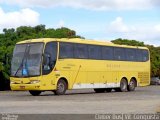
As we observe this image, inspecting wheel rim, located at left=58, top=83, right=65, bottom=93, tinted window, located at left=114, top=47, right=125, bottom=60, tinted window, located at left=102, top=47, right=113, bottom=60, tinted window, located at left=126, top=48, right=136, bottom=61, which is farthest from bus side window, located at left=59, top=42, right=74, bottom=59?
tinted window, located at left=126, top=48, right=136, bottom=61

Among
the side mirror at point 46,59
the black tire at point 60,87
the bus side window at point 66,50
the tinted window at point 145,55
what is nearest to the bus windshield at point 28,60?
the side mirror at point 46,59

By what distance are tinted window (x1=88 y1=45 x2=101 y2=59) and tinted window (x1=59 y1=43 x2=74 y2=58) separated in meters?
2.22

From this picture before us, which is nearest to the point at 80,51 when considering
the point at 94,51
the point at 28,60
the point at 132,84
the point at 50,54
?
the point at 94,51

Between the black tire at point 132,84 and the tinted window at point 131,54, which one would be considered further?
the black tire at point 132,84

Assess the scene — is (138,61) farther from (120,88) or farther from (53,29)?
(53,29)

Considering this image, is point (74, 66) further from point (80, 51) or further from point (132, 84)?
point (132, 84)

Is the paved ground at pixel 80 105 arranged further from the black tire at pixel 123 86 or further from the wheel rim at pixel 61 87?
the black tire at pixel 123 86

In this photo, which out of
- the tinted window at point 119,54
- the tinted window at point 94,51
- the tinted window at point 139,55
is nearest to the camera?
the tinted window at point 94,51

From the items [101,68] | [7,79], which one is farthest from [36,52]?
[7,79]

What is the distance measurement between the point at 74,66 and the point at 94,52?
269 cm

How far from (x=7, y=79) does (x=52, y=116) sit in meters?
35.6

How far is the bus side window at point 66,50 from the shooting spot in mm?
31781

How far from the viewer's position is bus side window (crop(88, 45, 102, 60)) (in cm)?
3489

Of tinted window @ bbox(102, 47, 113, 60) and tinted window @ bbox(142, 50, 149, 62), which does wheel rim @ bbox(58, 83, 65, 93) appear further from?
tinted window @ bbox(142, 50, 149, 62)
